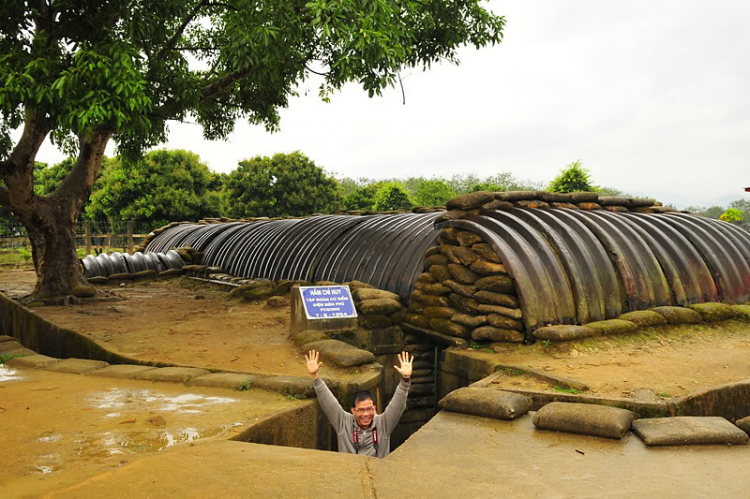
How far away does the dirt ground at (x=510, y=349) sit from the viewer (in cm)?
528

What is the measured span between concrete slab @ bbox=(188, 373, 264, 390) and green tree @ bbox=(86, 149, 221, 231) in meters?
24.4

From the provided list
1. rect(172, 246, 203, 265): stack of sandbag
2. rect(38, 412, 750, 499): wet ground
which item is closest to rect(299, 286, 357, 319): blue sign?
rect(38, 412, 750, 499): wet ground

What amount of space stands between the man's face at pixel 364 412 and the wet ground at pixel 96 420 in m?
0.62

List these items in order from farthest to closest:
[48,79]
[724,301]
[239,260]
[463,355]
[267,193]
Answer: [267,193]
[239,260]
[724,301]
[48,79]
[463,355]

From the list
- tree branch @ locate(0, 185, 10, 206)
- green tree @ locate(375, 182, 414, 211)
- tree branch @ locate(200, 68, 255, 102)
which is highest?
tree branch @ locate(200, 68, 255, 102)

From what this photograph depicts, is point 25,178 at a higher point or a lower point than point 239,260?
higher

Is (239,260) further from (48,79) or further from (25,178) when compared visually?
(48,79)

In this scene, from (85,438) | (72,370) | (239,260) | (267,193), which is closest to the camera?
(85,438)

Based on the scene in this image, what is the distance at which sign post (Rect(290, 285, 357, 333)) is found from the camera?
6.95 metres

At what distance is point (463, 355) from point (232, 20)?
6.25 m

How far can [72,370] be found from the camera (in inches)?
227

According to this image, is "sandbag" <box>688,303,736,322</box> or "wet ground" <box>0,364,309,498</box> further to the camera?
"sandbag" <box>688,303,736,322</box>

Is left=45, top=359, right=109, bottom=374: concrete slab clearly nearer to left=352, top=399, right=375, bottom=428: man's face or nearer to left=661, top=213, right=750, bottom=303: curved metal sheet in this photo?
left=352, top=399, right=375, bottom=428: man's face

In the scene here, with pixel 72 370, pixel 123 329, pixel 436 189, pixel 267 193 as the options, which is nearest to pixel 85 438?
pixel 72 370
